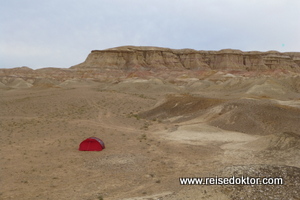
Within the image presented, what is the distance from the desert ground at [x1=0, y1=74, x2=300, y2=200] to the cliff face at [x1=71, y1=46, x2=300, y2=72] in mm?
78158

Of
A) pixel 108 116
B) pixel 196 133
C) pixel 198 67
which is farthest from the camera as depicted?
pixel 198 67

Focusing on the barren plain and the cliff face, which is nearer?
the barren plain

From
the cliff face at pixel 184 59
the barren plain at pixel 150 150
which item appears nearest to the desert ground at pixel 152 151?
the barren plain at pixel 150 150

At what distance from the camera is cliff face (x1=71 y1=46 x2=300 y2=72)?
106125 mm

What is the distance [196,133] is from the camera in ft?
60.9

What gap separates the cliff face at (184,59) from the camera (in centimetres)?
Answer: 10612

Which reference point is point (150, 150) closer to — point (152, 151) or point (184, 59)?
point (152, 151)

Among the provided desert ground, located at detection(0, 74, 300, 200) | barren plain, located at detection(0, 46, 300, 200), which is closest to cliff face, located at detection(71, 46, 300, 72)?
barren plain, located at detection(0, 46, 300, 200)

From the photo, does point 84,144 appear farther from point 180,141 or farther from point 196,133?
point 196,133

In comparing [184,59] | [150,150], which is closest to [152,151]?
[150,150]

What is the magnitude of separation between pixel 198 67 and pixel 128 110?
8567cm

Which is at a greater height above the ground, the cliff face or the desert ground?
the cliff face

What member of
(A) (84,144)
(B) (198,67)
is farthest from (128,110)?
(B) (198,67)

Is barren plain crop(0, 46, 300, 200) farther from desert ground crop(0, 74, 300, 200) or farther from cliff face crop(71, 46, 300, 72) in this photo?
cliff face crop(71, 46, 300, 72)
